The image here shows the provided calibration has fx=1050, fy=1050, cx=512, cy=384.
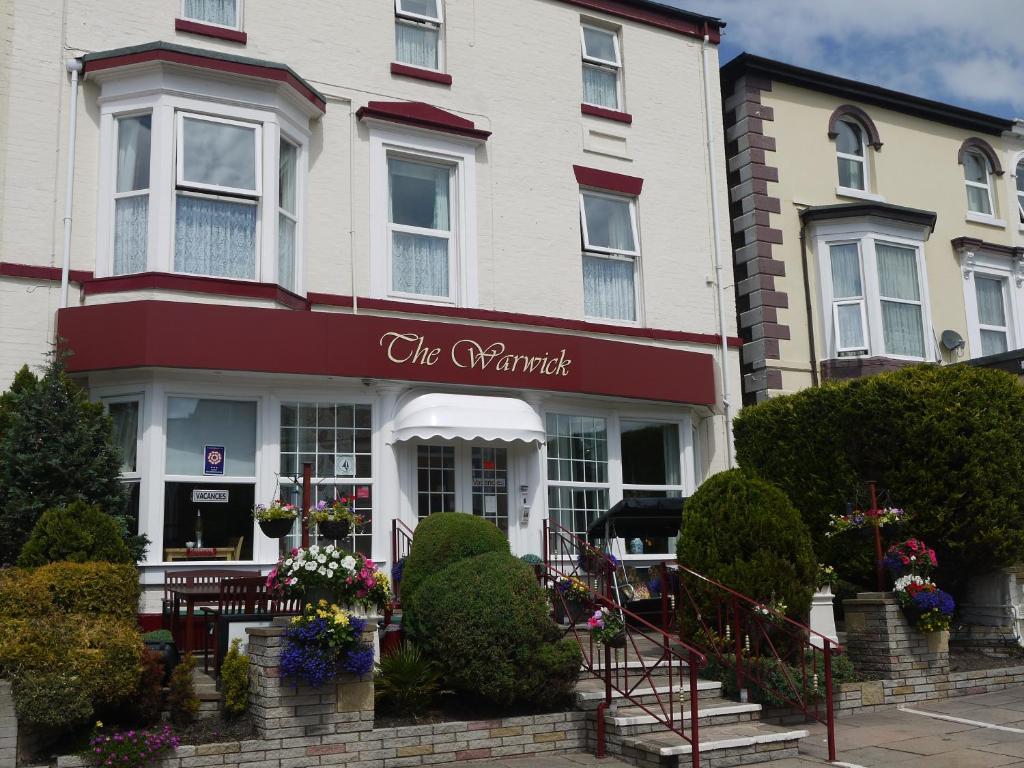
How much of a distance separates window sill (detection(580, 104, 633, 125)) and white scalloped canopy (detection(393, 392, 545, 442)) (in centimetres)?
521

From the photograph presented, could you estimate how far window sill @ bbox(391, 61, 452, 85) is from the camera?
14.8 meters

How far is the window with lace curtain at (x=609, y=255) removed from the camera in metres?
16.0

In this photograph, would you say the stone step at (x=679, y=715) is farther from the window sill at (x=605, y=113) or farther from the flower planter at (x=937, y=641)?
the window sill at (x=605, y=113)

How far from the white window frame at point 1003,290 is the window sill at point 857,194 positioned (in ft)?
6.89

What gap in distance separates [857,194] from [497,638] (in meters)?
12.6

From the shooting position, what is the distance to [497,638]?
373 inches

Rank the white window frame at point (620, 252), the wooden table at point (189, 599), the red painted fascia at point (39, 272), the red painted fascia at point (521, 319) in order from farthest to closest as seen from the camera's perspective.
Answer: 1. the white window frame at point (620, 252)
2. the red painted fascia at point (521, 319)
3. the red painted fascia at point (39, 272)
4. the wooden table at point (189, 599)

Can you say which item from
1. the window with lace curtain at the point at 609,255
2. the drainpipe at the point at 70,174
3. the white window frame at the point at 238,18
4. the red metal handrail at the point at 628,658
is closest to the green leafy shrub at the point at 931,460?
the red metal handrail at the point at 628,658

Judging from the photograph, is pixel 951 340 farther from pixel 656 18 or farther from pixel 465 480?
pixel 465 480

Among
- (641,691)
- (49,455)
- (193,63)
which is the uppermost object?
(193,63)

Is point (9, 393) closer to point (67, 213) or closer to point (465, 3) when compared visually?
point (67, 213)

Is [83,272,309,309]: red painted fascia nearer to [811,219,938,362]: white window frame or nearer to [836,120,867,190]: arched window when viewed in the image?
[811,219,938,362]: white window frame

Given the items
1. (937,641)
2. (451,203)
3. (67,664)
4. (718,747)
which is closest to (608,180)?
(451,203)

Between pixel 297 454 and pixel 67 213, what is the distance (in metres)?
3.93
